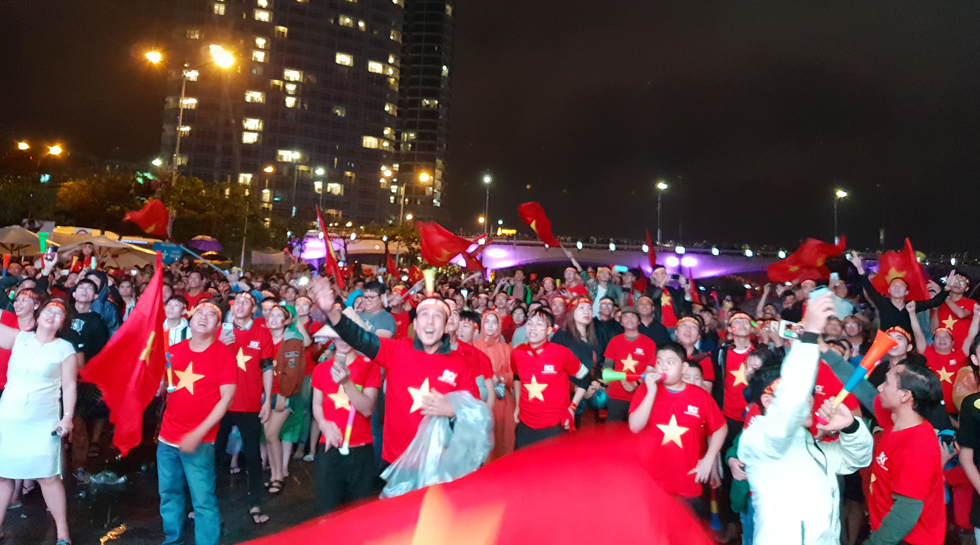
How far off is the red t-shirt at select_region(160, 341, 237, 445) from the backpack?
1844 millimetres

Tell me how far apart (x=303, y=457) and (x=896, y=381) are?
6.98 m

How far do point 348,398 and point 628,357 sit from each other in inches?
142

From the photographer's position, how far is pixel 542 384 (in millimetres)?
6293

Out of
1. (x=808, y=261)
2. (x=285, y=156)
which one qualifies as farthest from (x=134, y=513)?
(x=285, y=156)

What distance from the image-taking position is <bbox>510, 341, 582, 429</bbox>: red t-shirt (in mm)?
6273

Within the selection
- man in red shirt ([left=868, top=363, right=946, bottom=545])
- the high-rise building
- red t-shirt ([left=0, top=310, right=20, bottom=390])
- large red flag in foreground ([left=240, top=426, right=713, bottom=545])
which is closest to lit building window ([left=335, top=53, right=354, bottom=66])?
the high-rise building

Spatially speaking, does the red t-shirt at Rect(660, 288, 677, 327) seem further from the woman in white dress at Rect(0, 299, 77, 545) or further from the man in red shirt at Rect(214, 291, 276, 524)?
the woman in white dress at Rect(0, 299, 77, 545)

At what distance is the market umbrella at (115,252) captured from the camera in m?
19.0

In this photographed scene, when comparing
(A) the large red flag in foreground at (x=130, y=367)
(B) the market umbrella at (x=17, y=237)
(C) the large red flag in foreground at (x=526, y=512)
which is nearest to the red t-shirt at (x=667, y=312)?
(A) the large red flag in foreground at (x=130, y=367)

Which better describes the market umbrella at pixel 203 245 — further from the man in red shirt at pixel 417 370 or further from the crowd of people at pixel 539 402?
the man in red shirt at pixel 417 370

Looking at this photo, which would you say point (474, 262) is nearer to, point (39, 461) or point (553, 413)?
point (553, 413)

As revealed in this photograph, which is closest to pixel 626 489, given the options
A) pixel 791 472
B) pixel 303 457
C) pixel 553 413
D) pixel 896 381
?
pixel 791 472

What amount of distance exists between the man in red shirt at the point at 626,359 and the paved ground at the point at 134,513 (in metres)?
3.51

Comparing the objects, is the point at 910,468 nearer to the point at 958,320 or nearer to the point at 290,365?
the point at 290,365
